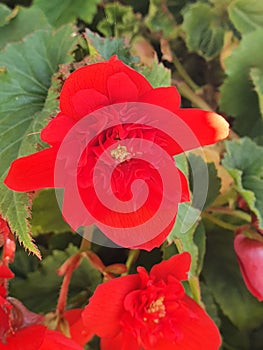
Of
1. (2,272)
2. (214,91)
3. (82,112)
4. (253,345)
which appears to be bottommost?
(253,345)

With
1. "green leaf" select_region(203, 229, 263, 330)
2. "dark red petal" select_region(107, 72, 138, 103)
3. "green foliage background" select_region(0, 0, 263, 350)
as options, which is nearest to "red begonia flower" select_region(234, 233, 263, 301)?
"green foliage background" select_region(0, 0, 263, 350)

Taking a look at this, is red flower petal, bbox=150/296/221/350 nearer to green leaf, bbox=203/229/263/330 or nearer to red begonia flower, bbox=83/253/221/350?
red begonia flower, bbox=83/253/221/350

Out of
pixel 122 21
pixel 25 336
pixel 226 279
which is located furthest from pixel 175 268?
pixel 122 21

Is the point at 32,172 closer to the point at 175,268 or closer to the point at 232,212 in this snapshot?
the point at 175,268

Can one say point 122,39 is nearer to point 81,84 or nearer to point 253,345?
point 81,84

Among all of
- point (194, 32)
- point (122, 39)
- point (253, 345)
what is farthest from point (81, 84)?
point (253, 345)
